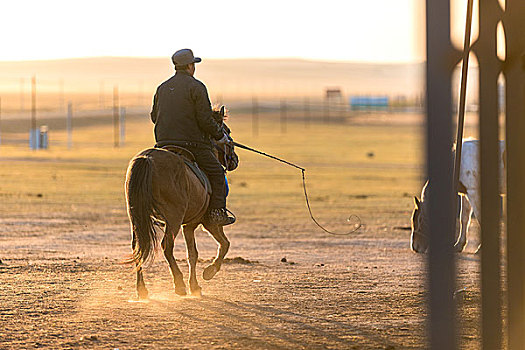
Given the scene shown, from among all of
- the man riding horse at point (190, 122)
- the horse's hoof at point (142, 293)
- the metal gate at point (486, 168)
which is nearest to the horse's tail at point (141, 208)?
the horse's hoof at point (142, 293)

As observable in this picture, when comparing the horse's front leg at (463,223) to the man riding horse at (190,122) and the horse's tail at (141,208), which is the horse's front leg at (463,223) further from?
the horse's tail at (141,208)

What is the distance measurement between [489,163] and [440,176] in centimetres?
158

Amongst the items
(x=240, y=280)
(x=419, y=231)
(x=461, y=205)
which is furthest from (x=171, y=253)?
(x=461, y=205)

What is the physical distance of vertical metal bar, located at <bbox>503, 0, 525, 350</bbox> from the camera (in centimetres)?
670

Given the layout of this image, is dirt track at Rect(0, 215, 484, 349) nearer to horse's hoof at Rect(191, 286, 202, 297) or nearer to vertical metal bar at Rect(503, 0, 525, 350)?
horse's hoof at Rect(191, 286, 202, 297)

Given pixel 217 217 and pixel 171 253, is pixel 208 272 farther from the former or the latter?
pixel 171 253

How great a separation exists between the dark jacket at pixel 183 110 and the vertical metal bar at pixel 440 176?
6.65 m

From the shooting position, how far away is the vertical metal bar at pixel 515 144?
264 inches

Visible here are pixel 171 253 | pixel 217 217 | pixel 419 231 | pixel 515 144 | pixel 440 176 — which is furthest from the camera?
pixel 419 231

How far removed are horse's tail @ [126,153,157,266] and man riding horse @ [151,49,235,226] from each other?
0.97 metres

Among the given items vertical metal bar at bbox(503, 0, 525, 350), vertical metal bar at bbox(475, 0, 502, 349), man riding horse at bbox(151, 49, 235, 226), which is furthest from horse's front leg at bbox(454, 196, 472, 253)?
vertical metal bar at bbox(475, 0, 502, 349)

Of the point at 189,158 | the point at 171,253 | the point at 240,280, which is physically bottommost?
the point at 240,280

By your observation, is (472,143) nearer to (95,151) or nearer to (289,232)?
(289,232)

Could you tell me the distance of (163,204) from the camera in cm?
1100
